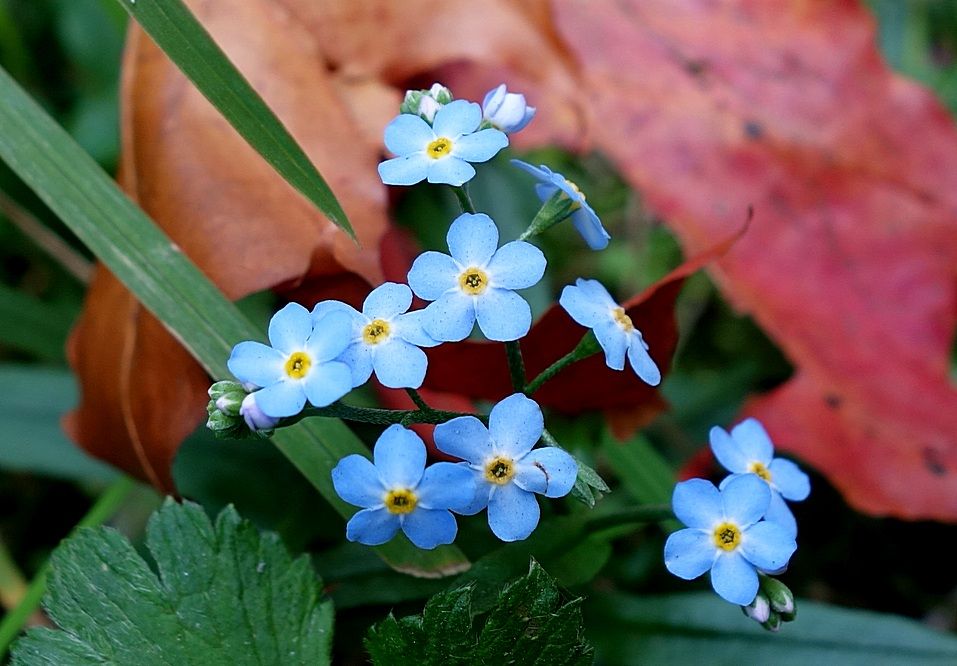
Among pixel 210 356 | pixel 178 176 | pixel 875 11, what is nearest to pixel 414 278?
pixel 210 356


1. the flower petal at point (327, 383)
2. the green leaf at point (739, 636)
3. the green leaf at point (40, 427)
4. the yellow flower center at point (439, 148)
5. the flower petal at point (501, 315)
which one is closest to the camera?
the flower petal at point (327, 383)

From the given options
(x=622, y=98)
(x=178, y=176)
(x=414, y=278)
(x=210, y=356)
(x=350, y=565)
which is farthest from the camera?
(x=622, y=98)

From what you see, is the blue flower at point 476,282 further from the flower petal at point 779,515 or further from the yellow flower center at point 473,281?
the flower petal at point 779,515

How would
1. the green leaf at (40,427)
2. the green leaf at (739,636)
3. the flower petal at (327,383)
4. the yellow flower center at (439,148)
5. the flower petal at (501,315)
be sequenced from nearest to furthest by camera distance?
the flower petal at (327,383)
the flower petal at (501,315)
the yellow flower center at (439,148)
the green leaf at (739,636)
the green leaf at (40,427)

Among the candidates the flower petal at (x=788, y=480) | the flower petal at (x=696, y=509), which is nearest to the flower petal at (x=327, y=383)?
the flower petal at (x=696, y=509)

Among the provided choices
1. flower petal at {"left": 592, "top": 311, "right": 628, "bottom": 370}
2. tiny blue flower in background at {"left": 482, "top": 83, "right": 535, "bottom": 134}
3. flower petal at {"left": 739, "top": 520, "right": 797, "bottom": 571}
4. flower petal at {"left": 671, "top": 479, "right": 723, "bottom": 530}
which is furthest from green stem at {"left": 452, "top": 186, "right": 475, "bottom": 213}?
flower petal at {"left": 739, "top": 520, "right": 797, "bottom": 571}

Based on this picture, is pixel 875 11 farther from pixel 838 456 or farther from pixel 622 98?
pixel 838 456

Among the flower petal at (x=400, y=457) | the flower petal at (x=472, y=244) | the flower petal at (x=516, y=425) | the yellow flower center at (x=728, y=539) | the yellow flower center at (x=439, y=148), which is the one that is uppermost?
the yellow flower center at (x=439, y=148)
